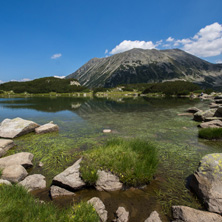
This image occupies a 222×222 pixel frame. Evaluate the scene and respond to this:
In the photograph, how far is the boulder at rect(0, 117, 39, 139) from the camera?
765 inches

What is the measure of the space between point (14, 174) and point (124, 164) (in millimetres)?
7245

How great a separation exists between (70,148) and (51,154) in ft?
6.86

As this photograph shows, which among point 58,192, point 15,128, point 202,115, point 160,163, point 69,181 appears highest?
point 15,128

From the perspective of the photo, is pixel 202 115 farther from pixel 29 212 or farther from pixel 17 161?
pixel 29 212

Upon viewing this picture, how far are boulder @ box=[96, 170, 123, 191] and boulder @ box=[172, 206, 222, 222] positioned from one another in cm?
339

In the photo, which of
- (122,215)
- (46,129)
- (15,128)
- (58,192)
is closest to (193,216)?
(122,215)

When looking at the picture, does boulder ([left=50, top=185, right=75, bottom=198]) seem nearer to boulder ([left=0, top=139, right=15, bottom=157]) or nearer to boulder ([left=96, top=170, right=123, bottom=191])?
boulder ([left=96, top=170, right=123, bottom=191])

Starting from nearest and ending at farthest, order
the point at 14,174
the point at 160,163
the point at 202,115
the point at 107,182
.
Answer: the point at 107,182, the point at 14,174, the point at 160,163, the point at 202,115

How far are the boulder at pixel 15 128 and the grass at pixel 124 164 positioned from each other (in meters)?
14.5

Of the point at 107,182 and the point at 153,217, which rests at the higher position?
the point at 107,182

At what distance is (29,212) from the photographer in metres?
5.30

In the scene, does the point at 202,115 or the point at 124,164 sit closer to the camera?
the point at 124,164

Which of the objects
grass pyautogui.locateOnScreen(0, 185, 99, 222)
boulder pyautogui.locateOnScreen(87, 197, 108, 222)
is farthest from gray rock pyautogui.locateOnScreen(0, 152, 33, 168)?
boulder pyautogui.locateOnScreen(87, 197, 108, 222)

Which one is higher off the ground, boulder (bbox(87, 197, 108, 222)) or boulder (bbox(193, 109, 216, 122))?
boulder (bbox(193, 109, 216, 122))
